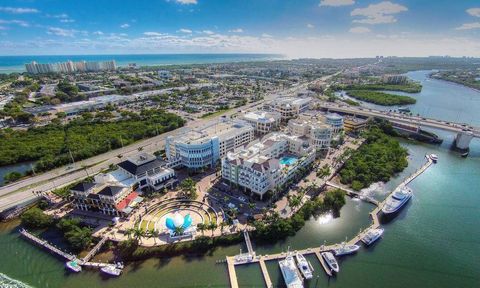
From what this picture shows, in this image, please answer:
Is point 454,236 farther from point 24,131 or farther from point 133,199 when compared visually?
point 24,131

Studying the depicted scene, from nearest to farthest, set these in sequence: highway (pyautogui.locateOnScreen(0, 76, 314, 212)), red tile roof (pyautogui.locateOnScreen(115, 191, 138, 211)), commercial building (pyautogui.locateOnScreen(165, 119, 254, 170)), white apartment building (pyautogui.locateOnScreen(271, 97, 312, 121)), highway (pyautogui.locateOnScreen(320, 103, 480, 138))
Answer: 1. red tile roof (pyautogui.locateOnScreen(115, 191, 138, 211))
2. highway (pyautogui.locateOnScreen(0, 76, 314, 212))
3. commercial building (pyautogui.locateOnScreen(165, 119, 254, 170))
4. highway (pyautogui.locateOnScreen(320, 103, 480, 138))
5. white apartment building (pyautogui.locateOnScreen(271, 97, 312, 121))

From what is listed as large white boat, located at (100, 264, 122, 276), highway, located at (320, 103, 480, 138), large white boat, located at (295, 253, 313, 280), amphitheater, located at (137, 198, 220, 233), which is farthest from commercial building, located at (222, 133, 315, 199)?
highway, located at (320, 103, 480, 138)

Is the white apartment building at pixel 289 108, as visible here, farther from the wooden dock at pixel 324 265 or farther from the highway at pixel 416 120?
the wooden dock at pixel 324 265

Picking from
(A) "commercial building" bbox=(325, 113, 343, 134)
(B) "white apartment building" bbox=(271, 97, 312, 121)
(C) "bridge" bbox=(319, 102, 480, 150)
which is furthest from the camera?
(B) "white apartment building" bbox=(271, 97, 312, 121)

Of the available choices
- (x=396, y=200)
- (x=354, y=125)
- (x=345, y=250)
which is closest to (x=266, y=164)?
(x=345, y=250)

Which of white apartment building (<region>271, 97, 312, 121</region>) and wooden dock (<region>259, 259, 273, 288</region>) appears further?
white apartment building (<region>271, 97, 312, 121</region>)

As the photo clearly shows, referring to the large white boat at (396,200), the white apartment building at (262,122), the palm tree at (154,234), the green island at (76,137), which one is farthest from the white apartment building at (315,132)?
the palm tree at (154,234)

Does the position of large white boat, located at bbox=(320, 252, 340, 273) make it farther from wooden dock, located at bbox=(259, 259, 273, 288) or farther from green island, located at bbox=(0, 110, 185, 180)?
green island, located at bbox=(0, 110, 185, 180)
